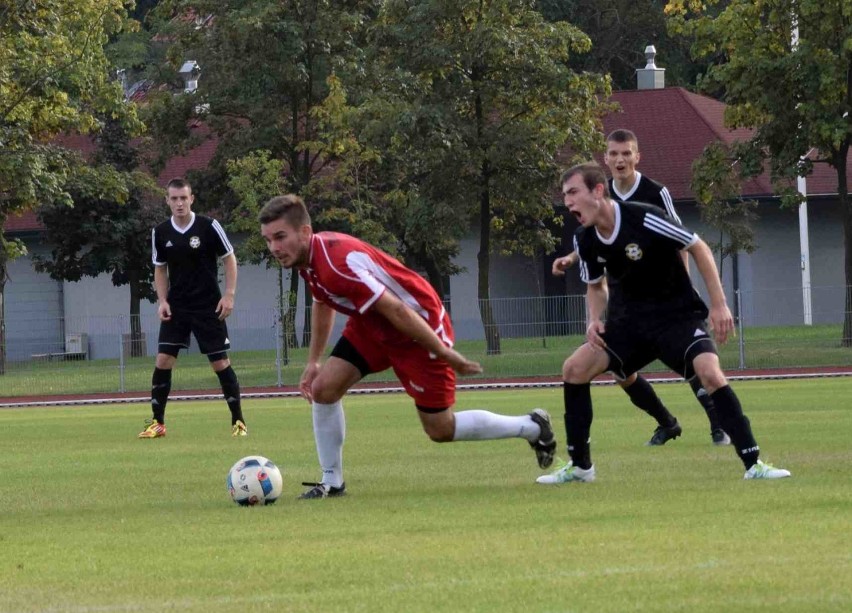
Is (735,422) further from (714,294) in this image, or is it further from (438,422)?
(438,422)

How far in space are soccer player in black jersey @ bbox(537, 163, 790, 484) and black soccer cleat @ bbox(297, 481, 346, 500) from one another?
1.26 meters

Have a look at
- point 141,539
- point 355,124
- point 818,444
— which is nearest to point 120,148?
point 355,124

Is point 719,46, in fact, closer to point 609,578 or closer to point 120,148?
point 120,148

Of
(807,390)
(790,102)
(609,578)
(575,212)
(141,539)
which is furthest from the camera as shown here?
(790,102)

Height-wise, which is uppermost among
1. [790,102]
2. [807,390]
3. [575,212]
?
[790,102]

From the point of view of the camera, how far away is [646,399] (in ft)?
40.2

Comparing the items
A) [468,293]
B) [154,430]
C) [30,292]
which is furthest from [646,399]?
[30,292]

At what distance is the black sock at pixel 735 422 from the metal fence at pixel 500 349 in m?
21.5

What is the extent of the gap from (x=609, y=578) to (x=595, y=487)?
136 inches

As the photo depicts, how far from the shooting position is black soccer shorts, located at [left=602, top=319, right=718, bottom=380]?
9320 mm

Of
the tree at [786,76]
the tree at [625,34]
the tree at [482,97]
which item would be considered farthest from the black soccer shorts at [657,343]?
the tree at [625,34]

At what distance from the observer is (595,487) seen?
30.7 feet

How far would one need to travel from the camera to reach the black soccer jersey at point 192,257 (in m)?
15.2

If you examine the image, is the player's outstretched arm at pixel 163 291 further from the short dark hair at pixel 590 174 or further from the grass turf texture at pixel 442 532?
the short dark hair at pixel 590 174
